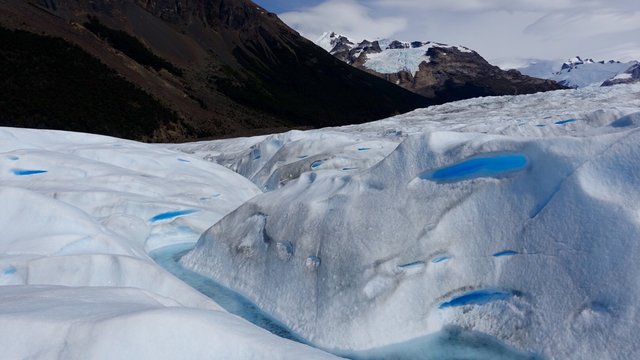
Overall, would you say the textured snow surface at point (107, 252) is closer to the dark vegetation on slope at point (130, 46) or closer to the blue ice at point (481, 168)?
the blue ice at point (481, 168)

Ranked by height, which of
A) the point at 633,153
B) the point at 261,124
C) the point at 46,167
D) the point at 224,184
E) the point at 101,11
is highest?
the point at 101,11

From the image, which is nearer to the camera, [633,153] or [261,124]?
[633,153]

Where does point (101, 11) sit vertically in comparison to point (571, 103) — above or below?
above

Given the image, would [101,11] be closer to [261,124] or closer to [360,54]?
[261,124]

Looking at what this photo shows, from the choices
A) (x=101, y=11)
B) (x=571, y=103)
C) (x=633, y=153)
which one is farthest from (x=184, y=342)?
(x=101, y=11)

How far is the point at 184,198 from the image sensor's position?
42.9ft

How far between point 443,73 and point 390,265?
17959cm

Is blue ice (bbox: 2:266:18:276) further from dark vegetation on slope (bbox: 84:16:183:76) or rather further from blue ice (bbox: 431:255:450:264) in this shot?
dark vegetation on slope (bbox: 84:16:183:76)

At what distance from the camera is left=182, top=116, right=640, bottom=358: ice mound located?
18.0ft

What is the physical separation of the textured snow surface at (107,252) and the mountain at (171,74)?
4258cm

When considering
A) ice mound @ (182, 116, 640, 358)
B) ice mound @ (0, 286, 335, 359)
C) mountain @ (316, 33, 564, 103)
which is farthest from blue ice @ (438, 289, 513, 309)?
mountain @ (316, 33, 564, 103)

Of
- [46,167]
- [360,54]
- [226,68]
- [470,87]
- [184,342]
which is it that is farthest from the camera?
[360,54]

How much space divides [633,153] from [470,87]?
575ft

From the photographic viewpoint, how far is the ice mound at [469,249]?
5488 mm
